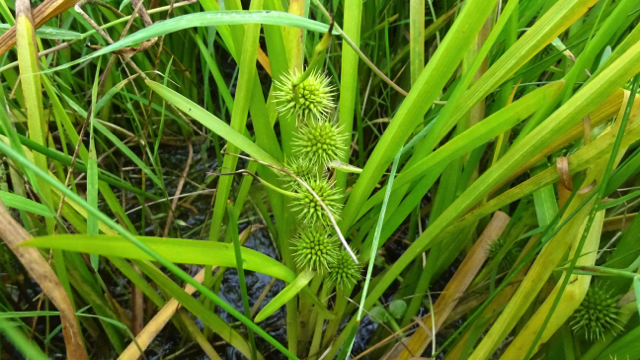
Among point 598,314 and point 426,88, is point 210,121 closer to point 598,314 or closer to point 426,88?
point 426,88

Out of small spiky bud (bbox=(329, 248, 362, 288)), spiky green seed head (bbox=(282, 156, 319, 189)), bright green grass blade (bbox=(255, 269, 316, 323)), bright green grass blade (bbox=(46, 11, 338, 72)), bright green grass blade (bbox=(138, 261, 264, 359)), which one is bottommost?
bright green grass blade (bbox=(138, 261, 264, 359))

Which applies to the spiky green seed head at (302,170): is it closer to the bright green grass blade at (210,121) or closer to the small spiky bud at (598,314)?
the bright green grass blade at (210,121)

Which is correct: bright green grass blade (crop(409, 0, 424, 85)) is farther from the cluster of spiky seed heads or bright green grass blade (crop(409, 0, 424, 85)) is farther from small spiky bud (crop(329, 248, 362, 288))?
small spiky bud (crop(329, 248, 362, 288))

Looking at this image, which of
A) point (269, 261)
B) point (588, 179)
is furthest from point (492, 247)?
point (269, 261)

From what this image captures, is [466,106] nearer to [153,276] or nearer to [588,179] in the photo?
[588,179]

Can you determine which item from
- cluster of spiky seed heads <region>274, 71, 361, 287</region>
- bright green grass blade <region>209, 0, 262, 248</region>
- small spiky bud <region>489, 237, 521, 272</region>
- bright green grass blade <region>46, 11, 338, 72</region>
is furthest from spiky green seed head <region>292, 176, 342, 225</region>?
small spiky bud <region>489, 237, 521, 272</region>

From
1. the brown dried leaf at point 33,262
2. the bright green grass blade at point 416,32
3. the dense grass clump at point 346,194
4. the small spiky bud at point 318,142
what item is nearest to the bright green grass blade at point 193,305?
the dense grass clump at point 346,194

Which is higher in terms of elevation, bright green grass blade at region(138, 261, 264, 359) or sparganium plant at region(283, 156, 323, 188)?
sparganium plant at region(283, 156, 323, 188)
